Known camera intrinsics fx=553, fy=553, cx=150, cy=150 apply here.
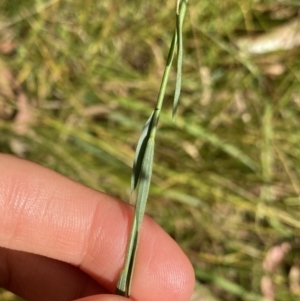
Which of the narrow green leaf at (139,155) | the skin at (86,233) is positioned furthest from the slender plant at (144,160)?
the skin at (86,233)

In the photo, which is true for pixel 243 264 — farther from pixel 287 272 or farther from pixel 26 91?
pixel 26 91

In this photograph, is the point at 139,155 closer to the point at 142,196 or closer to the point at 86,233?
the point at 142,196

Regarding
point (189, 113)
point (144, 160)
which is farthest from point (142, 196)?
point (189, 113)

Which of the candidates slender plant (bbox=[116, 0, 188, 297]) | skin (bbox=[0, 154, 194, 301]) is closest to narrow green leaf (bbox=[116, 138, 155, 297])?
slender plant (bbox=[116, 0, 188, 297])

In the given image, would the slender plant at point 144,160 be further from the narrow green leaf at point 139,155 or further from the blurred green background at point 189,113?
the blurred green background at point 189,113

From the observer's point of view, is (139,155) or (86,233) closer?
(139,155)

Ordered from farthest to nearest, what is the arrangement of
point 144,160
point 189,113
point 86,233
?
point 189,113 → point 86,233 → point 144,160
